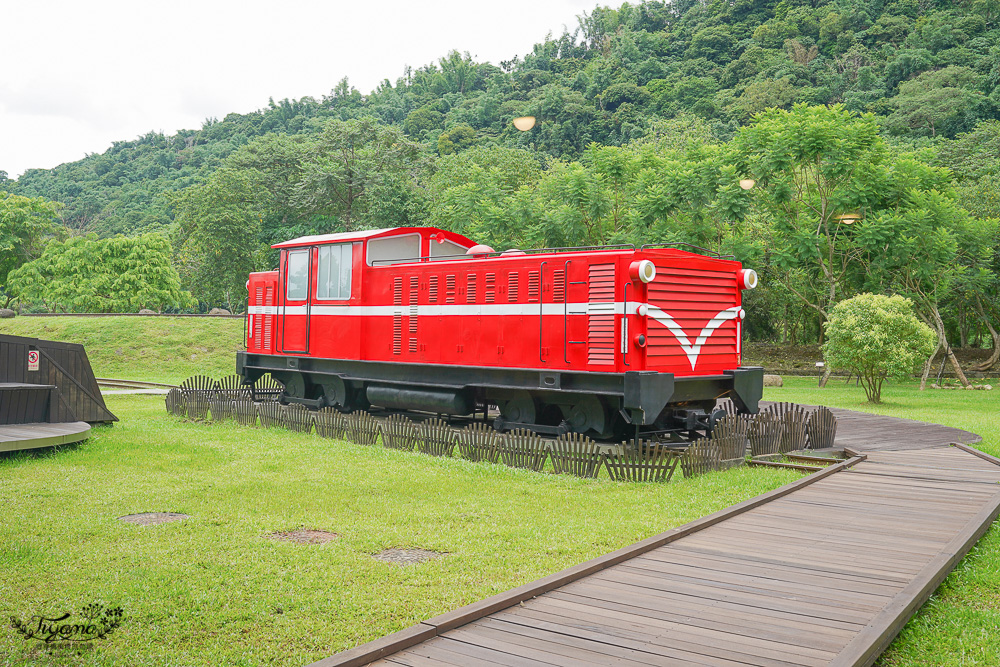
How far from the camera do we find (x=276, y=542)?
6969mm

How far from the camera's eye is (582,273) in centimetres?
1249

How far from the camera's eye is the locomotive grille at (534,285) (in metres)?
13.2

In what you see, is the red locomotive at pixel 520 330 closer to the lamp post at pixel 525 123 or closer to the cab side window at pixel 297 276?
the cab side window at pixel 297 276

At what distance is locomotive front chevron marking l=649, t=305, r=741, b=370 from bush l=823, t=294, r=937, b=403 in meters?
11.8

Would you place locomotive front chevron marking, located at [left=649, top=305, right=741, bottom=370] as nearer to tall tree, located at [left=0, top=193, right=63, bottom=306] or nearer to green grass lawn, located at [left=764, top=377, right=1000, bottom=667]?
green grass lawn, located at [left=764, top=377, right=1000, bottom=667]

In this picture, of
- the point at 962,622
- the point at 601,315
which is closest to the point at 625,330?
the point at 601,315

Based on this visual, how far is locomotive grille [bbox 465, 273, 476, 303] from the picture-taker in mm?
14367

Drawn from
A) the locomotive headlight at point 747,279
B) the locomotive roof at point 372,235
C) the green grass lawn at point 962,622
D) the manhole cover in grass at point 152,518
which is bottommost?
the manhole cover in grass at point 152,518

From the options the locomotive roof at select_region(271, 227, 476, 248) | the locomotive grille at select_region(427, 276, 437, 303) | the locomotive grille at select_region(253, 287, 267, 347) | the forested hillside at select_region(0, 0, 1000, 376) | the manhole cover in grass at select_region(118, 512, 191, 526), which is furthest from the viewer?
the forested hillside at select_region(0, 0, 1000, 376)

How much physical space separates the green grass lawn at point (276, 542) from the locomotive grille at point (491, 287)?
3457 millimetres

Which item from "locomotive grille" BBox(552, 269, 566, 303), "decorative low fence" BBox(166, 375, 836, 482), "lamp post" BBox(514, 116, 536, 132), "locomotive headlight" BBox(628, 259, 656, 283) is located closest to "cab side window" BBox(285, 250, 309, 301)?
"decorative low fence" BBox(166, 375, 836, 482)

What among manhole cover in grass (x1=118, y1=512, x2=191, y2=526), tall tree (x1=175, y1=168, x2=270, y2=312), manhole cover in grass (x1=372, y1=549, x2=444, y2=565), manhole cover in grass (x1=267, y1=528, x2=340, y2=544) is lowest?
manhole cover in grass (x1=118, y1=512, x2=191, y2=526)

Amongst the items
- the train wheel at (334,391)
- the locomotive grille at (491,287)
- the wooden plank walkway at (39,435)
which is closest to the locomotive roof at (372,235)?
the locomotive grille at (491,287)

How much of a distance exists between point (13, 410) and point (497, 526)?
9.54m
